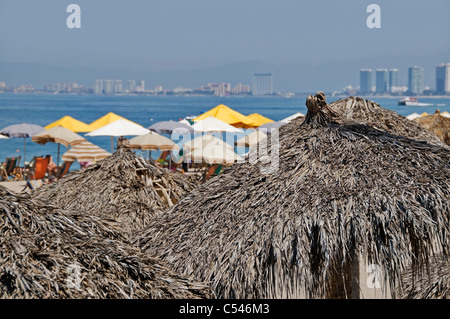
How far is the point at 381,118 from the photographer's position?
7.30 meters

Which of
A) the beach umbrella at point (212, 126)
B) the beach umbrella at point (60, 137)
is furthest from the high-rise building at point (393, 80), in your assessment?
the beach umbrella at point (60, 137)

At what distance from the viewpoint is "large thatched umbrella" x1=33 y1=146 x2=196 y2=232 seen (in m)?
8.61

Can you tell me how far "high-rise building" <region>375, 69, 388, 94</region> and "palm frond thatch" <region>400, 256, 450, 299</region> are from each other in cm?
17496

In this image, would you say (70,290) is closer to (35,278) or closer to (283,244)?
(35,278)

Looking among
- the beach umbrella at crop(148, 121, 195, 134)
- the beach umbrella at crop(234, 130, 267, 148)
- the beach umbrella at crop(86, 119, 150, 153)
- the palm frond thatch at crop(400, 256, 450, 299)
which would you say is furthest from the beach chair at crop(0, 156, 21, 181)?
the palm frond thatch at crop(400, 256, 450, 299)

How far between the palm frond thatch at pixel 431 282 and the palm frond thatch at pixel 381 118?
2.08m

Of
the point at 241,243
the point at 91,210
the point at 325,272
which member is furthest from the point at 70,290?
the point at 91,210

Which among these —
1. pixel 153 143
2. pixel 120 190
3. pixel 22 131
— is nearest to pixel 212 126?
pixel 153 143

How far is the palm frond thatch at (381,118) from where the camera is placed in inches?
283

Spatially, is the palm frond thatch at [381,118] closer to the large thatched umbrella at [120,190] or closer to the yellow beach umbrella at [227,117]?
the large thatched umbrella at [120,190]

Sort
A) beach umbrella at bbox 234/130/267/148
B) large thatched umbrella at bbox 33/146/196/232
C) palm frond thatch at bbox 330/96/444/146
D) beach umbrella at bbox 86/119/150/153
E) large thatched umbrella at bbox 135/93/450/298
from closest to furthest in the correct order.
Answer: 1. large thatched umbrella at bbox 135/93/450/298
2. palm frond thatch at bbox 330/96/444/146
3. large thatched umbrella at bbox 33/146/196/232
4. beach umbrella at bbox 234/130/267/148
5. beach umbrella at bbox 86/119/150/153

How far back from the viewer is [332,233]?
209 inches

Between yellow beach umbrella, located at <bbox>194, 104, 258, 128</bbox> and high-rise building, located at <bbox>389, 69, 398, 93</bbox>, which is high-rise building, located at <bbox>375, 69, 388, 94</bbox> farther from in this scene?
yellow beach umbrella, located at <bbox>194, 104, 258, 128</bbox>

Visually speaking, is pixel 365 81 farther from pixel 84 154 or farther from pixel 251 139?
pixel 84 154
